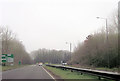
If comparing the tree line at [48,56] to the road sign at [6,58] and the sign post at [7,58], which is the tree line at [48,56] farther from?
the road sign at [6,58]

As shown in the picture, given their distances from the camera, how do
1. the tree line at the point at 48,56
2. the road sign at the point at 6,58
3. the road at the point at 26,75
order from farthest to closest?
1. the tree line at the point at 48,56
2. the road sign at the point at 6,58
3. the road at the point at 26,75

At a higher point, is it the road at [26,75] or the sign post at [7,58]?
the sign post at [7,58]

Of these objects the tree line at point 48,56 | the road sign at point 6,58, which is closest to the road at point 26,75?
the road sign at point 6,58

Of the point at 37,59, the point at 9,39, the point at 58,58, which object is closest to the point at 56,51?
the point at 58,58

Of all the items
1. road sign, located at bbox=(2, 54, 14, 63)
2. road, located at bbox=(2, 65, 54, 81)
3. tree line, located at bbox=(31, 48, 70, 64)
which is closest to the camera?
road, located at bbox=(2, 65, 54, 81)

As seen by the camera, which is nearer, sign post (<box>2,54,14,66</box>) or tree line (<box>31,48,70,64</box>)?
sign post (<box>2,54,14,66</box>)

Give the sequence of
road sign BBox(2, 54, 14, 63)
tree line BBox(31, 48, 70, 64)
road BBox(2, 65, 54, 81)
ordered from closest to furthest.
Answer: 1. road BBox(2, 65, 54, 81)
2. road sign BBox(2, 54, 14, 63)
3. tree line BBox(31, 48, 70, 64)

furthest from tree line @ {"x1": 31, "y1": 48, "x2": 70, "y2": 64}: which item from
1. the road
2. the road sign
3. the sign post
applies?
the road

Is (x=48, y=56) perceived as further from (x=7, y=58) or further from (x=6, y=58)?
(x=6, y=58)

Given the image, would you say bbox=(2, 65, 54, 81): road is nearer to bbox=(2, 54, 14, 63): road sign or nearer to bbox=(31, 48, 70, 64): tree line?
bbox=(2, 54, 14, 63): road sign

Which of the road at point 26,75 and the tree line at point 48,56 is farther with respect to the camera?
the tree line at point 48,56

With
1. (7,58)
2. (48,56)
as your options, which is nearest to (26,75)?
(7,58)

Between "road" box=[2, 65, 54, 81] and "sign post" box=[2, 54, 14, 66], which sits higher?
"sign post" box=[2, 54, 14, 66]

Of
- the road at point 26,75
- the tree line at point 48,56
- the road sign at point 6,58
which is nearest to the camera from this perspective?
the road at point 26,75
